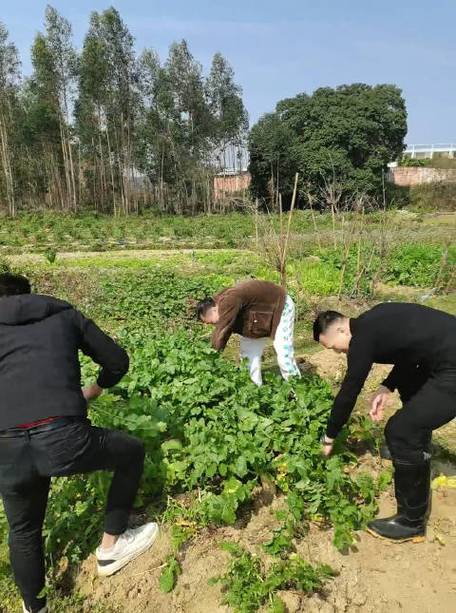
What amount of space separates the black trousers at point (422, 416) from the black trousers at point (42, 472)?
4.75 ft

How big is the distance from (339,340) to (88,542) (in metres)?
1.97

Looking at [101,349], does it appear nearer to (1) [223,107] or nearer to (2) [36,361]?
(2) [36,361]

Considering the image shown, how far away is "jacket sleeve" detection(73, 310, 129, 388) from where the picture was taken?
91.3 inches

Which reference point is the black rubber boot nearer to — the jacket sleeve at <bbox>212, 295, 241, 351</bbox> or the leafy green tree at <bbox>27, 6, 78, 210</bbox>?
the jacket sleeve at <bbox>212, 295, 241, 351</bbox>

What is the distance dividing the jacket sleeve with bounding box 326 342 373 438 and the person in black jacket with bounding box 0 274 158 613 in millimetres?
1202

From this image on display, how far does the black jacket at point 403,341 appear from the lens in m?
2.66

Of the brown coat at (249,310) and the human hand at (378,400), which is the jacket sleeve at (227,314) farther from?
the human hand at (378,400)

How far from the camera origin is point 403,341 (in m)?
2.66

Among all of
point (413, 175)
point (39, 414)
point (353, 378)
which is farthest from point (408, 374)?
point (413, 175)

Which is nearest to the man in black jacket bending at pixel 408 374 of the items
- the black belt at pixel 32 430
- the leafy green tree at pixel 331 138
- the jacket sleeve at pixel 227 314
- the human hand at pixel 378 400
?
the human hand at pixel 378 400

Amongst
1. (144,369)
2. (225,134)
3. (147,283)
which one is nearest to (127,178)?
(225,134)

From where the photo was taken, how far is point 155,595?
2662 mm

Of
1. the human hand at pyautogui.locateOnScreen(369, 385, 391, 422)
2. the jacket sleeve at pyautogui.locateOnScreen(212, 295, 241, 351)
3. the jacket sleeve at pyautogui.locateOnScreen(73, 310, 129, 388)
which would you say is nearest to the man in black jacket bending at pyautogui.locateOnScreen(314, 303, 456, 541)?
the human hand at pyautogui.locateOnScreen(369, 385, 391, 422)

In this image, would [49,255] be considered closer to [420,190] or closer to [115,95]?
[115,95]
